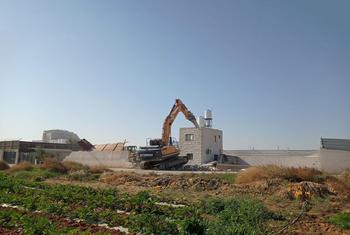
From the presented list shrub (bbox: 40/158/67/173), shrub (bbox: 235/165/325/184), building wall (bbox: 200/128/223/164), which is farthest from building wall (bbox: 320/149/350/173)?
shrub (bbox: 40/158/67/173)

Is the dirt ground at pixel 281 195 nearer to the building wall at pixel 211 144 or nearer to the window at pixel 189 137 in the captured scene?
the building wall at pixel 211 144

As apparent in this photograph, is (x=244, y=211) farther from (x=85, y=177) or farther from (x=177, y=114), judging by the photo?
(x=177, y=114)

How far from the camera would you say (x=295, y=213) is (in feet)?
34.4

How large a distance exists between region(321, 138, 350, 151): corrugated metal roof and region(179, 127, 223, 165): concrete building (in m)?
11.8

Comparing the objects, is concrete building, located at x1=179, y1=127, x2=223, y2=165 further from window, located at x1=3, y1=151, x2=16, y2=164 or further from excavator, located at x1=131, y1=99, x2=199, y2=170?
window, located at x1=3, y1=151, x2=16, y2=164

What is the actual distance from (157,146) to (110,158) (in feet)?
37.7

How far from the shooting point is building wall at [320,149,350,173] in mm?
32156

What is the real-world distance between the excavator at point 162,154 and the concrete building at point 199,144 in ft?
12.5

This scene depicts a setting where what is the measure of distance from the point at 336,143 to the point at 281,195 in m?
29.7

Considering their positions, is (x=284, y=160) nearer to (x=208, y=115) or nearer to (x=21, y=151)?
(x=208, y=115)

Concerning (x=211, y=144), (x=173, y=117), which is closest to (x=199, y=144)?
(x=211, y=144)

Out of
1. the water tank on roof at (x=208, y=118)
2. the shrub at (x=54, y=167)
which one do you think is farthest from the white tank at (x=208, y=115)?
the shrub at (x=54, y=167)

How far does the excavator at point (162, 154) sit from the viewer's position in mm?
32844

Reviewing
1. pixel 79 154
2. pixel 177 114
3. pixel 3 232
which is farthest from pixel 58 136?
pixel 3 232
